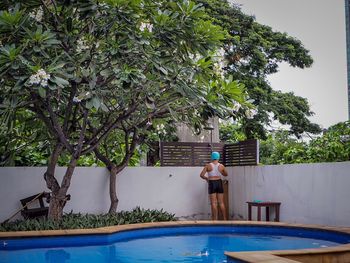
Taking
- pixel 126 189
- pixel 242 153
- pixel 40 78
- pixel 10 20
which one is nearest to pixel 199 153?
pixel 242 153

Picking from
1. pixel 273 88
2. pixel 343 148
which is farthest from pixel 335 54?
pixel 343 148

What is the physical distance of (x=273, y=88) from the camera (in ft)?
47.3

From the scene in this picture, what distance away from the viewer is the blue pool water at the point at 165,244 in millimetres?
5972

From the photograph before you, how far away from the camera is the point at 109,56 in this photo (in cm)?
581

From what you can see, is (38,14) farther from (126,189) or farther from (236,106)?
(126,189)

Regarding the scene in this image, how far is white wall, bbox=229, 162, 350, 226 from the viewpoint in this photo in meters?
7.44

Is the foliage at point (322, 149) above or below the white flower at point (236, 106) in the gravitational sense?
below

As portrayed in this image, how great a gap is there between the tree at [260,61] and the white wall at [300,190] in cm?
382

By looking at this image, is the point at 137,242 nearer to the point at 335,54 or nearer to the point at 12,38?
the point at 12,38

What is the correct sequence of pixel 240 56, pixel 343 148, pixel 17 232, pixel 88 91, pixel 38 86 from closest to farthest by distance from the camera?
pixel 38 86, pixel 88 91, pixel 17 232, pixel 343 148, pixel 240 56

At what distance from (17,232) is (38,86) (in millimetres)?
2483

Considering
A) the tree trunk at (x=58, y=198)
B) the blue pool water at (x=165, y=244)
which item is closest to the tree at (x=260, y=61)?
the blue pool water at (x=165, y=244)

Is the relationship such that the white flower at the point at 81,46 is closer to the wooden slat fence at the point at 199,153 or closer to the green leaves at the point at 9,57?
the green leaves at the point at 9,57

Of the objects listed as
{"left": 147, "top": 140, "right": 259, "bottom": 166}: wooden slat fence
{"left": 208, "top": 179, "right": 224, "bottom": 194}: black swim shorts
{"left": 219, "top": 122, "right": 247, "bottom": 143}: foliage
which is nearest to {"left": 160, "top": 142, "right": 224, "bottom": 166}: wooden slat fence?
{"left": 147, "top": 140, "right": 259, "bottom": 166}: wooden slat fence
